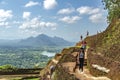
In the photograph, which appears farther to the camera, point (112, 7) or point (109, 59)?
point (112, 7)

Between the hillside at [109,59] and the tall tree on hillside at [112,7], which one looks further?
the tall tree on hillside at [112,7]

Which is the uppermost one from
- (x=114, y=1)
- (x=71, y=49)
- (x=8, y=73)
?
(x=114, y=1)

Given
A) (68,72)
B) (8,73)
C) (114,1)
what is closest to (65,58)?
(68,72)

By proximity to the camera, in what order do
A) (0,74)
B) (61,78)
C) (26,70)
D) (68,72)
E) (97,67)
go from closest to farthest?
(97,67) < (68,72) < (61,78) < (0,74) < (26,70)

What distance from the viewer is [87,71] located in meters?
29.4

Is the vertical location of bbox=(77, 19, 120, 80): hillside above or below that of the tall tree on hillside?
below

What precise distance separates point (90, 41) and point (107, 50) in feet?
62.1

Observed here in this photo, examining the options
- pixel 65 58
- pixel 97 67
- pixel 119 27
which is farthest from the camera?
pixel 65 58

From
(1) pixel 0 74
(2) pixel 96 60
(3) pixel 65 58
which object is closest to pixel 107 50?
(2) pixel 96 60

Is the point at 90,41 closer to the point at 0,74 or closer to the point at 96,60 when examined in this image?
the point at 96,60

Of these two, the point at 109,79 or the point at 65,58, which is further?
the point at 65,58

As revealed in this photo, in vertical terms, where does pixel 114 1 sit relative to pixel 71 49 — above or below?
above

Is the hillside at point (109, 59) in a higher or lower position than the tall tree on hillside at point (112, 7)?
lower

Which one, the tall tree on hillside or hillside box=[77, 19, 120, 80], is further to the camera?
the tall tree on hillside
